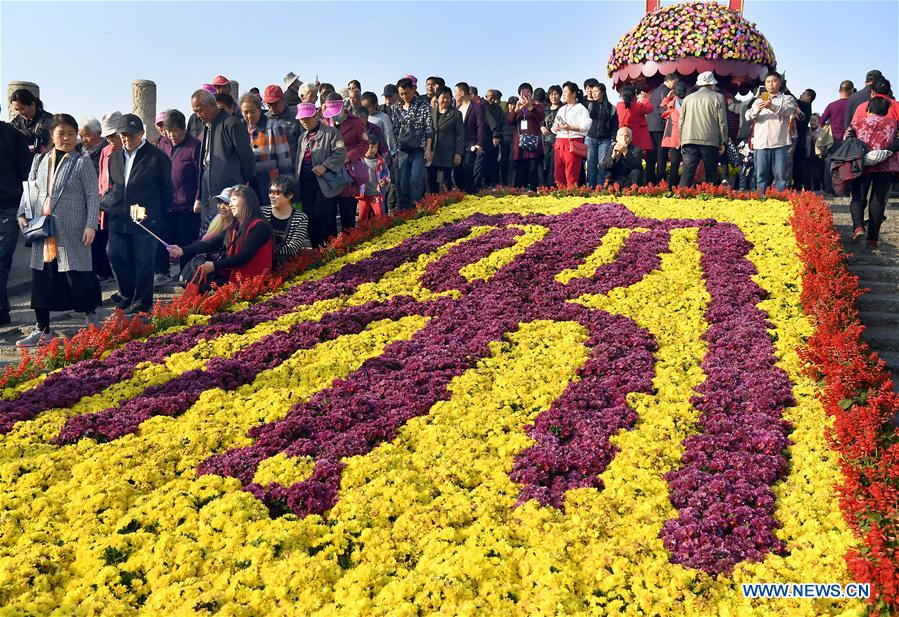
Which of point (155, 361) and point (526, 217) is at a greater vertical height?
point (526, 217)

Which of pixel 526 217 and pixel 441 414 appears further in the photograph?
pixel 526 217

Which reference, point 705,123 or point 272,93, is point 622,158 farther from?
point 272,93

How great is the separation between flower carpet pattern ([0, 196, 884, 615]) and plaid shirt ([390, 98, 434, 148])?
18.4 feet

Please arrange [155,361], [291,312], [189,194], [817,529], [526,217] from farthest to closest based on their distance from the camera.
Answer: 1. [526,217]
2. [189,194]
3. [291,312]
4. [155,361]
5. [817,529]

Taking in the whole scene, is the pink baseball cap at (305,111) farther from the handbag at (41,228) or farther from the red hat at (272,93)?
the handbag at (41,228)

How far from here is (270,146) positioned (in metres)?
12.8

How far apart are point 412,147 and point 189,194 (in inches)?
191

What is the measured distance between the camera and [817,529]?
550 cm

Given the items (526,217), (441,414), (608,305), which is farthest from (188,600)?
(526,217)

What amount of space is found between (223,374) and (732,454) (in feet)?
16.4

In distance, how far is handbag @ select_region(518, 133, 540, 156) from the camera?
65.7ft

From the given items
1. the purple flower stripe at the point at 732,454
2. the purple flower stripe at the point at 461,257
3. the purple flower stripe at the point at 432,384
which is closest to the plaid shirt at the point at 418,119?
the purple flower stripe at the point at 461,257

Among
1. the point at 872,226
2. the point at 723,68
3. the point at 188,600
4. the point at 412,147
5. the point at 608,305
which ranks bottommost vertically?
the point at 188,600

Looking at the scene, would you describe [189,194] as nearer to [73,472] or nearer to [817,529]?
[73,472]
